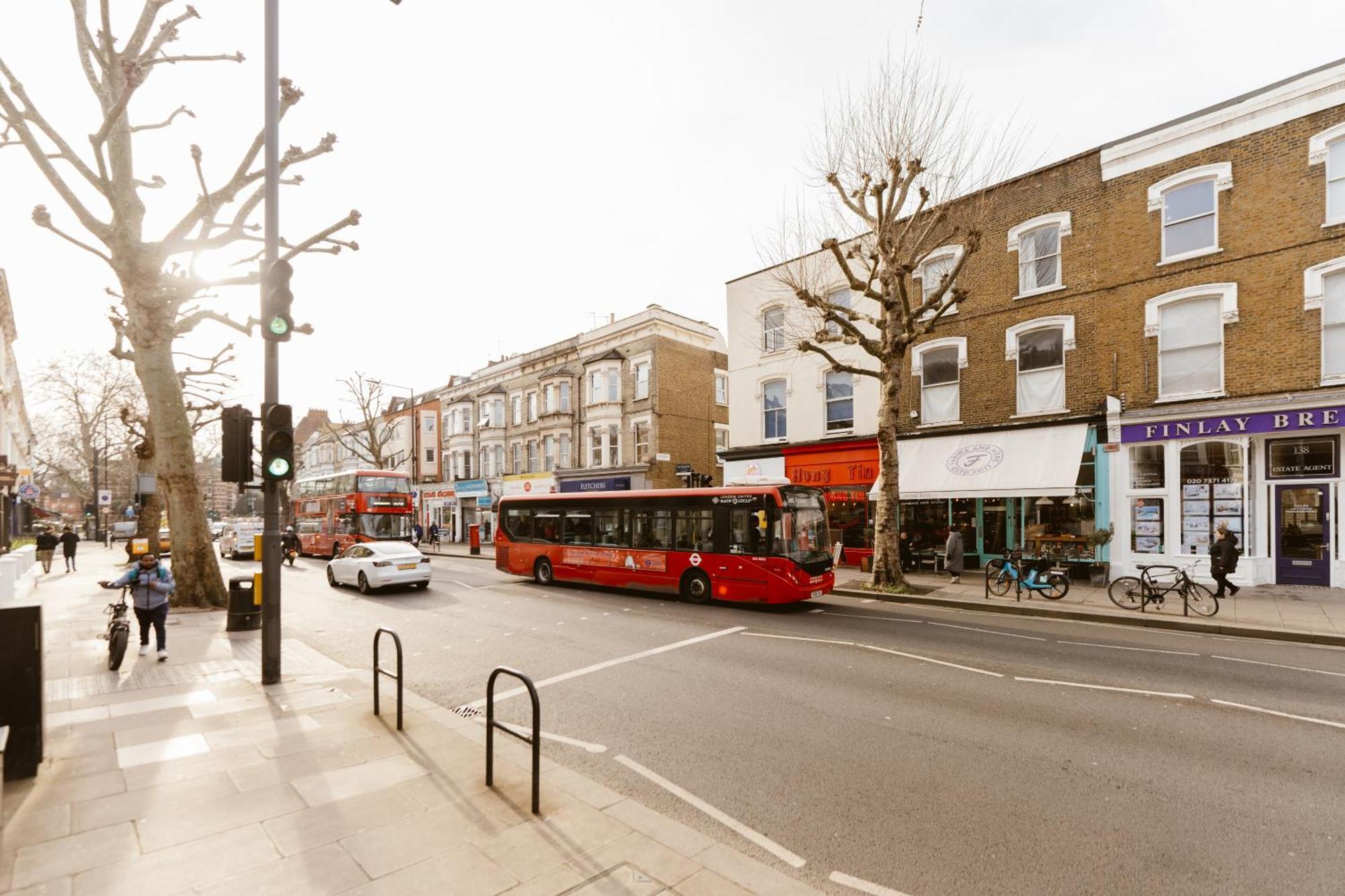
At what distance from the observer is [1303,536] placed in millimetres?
13938

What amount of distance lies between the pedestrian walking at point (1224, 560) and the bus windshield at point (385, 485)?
88.1 feet

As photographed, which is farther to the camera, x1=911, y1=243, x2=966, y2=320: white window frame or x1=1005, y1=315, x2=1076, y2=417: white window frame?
x1=911, y1=243, x2=966, y2=320: white window frame

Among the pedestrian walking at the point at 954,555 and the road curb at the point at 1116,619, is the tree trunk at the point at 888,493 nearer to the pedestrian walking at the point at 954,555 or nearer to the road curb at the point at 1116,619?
the road curb at the point at 1116,619

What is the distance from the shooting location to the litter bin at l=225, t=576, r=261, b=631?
11367 mm

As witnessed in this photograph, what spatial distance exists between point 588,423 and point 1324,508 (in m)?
27.0

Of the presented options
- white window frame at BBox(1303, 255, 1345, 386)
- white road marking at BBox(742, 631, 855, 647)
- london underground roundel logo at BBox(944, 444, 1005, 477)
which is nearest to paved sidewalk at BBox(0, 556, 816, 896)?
white road marking at BBox(742, 631, 855, 647)

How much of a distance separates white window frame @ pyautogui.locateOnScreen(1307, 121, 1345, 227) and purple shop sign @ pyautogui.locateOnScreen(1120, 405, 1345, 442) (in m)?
4.09

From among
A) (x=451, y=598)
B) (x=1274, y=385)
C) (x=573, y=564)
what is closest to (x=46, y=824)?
(x=451, y=598)

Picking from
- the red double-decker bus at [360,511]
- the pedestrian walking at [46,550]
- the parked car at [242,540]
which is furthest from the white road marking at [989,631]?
the pedestrian walking at [46,550]

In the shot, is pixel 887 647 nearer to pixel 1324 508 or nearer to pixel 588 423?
pixel 1324 508

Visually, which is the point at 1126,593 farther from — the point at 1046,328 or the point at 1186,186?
the point at 1186,186

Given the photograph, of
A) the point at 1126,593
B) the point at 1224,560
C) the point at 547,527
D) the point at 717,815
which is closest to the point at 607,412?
the point at 547,527

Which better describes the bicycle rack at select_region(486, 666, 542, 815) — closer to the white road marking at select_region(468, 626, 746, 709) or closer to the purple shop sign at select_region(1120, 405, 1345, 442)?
the white road marking at select_region(468, 626, 746, 709)

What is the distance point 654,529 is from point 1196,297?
553 inches
